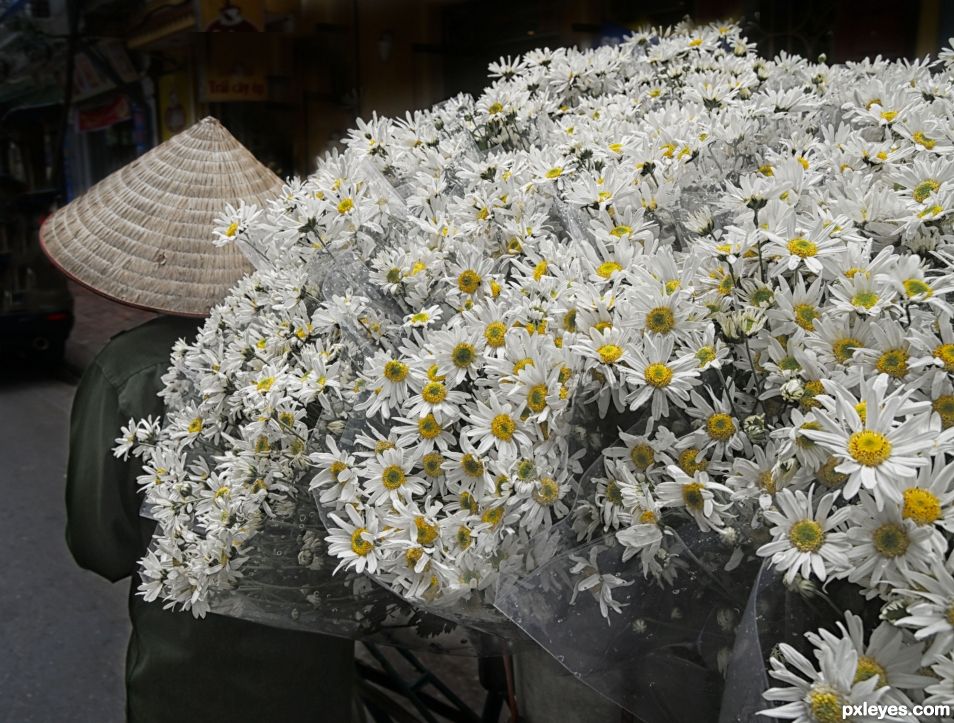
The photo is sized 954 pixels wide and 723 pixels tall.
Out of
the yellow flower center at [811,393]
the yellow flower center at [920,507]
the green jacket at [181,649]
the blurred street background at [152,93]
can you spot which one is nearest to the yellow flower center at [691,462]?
the yellow flower center at [811,393]

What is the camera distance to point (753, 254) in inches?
35.3

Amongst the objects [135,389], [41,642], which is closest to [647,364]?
[135,389]

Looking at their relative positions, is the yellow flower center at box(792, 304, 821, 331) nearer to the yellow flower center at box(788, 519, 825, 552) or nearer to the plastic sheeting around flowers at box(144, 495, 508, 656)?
the yellow flower center at box(788, 519, 825, 552)

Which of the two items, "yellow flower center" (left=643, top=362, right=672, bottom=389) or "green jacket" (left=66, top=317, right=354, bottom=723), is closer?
"yellow flower center" (left=643, top=362, right=672, bottom=389)

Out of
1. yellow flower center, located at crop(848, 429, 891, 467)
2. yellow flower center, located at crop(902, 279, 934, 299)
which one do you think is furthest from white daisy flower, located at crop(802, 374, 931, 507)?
yellow flower center, located at crop(902, 279, 934, 299)

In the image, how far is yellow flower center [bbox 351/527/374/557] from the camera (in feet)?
3.24

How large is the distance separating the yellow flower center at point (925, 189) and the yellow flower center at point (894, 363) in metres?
0.22

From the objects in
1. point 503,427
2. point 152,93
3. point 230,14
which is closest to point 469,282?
point 503,427

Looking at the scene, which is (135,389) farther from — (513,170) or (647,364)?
(647,364)

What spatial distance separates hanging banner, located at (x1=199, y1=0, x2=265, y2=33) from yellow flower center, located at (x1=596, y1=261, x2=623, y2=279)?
9.00 meters

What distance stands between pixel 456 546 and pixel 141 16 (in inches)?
492

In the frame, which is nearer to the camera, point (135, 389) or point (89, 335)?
point (135, 389)

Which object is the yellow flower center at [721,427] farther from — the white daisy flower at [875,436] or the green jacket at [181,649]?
the green jacket at [181,649]

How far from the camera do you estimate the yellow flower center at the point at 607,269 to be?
99cm
